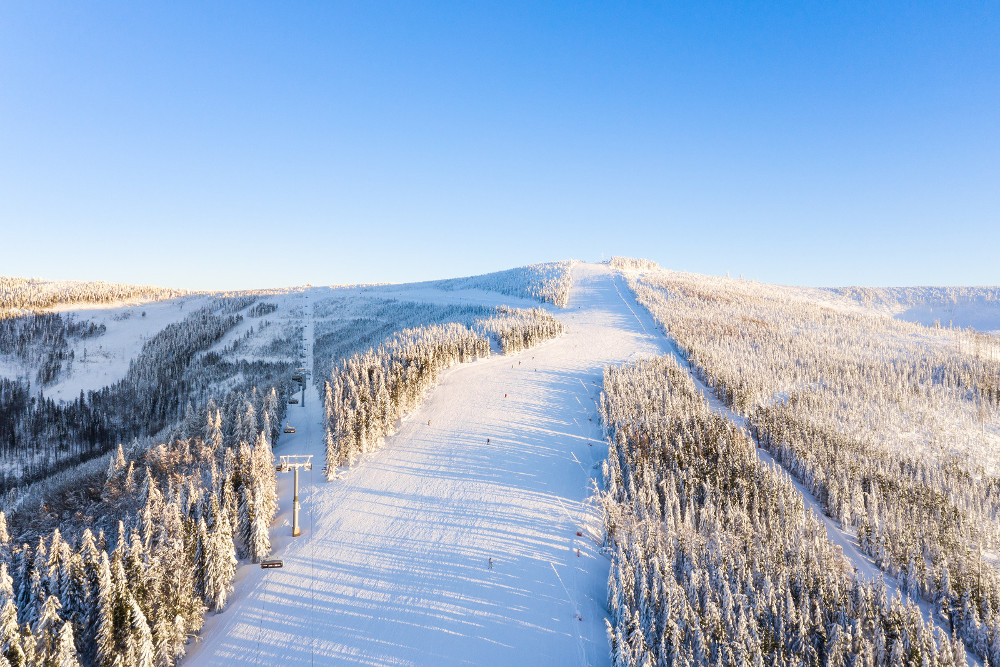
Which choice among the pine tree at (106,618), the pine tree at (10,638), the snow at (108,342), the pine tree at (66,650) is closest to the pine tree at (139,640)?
the pine tree at (106,618)

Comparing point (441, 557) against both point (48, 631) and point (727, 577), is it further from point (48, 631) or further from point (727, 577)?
point (48, 631)

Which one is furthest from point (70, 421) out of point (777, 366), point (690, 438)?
point (777, 366)

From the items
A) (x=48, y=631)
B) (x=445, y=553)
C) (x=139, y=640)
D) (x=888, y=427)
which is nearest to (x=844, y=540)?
(x=888, y=427)

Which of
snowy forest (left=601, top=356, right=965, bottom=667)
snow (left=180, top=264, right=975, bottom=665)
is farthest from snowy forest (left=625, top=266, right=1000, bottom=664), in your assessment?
snowy forest (left=601, top=356, right=965, bottom=667)

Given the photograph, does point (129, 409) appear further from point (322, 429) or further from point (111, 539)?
point (111, 539)

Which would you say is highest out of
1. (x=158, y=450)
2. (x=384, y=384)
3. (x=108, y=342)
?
(x=384, y=384)

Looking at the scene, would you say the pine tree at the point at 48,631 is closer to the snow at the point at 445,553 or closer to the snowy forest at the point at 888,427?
the snow at the point at 445,553

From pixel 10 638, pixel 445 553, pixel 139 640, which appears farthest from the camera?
pixel 445 553

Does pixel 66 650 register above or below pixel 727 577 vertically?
above
